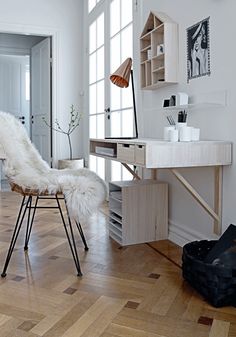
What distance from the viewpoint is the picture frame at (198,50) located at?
2.46m

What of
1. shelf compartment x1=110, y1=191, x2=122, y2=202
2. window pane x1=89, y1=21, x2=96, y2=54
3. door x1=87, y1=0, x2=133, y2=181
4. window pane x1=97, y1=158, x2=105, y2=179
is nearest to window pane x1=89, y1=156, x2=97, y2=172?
door x1=87, y1=0, x2=133, y2=181

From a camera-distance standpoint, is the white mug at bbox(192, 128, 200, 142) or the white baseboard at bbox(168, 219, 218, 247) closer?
the white mug at bbox(192, 128, 200, 142)

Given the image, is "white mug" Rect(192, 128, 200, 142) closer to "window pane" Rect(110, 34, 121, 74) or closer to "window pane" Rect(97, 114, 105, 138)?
"window pane" Rect(110, 34, 121, 74)

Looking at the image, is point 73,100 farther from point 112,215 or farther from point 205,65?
point 205,65

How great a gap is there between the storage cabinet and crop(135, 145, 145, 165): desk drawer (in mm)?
588

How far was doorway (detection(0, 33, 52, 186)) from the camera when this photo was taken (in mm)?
5477

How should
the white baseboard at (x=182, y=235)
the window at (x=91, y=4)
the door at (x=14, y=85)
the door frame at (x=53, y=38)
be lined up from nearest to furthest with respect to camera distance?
the white baseboard at (x=182, y=235)
the window at (x=91, y=4)
the door frame at (x=53, y=38)
the door at (x=14, y=85)

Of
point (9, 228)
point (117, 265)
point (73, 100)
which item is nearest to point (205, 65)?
point (117, 265)

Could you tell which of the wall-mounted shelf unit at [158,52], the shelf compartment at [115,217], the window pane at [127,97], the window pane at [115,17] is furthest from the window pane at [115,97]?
the shelf compartment at [115,217]

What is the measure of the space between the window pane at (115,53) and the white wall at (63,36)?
125cm

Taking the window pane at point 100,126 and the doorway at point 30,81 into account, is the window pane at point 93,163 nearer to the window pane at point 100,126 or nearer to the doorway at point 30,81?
the window pane at point 100,126

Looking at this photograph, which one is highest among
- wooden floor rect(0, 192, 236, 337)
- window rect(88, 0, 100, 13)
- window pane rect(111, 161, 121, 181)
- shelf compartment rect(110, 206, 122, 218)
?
window rect(88, 0, 100, 13)

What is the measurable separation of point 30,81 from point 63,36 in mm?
1228

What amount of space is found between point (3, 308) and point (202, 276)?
99 cm
